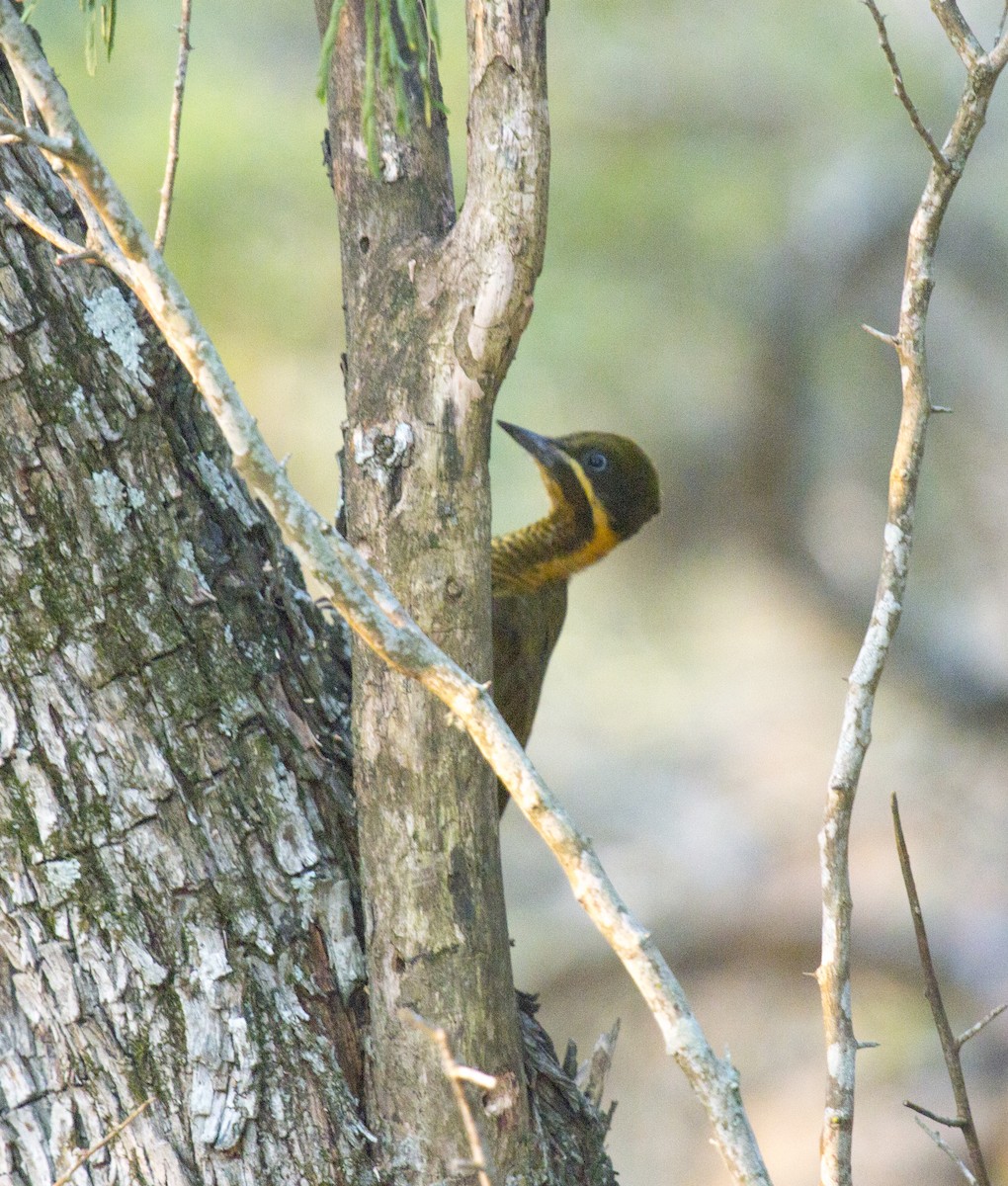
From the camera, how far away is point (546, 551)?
3.27 meters

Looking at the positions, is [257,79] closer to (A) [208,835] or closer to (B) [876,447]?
(B) [876,447]

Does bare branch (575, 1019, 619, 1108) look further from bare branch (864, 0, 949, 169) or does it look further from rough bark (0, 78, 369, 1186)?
bare branch (864, 0, 949, 169)

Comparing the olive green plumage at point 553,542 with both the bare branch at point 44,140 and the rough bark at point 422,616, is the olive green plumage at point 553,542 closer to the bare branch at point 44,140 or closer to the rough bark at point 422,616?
the rough bark at point 422,616

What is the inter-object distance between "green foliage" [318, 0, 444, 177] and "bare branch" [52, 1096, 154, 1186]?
1217mm

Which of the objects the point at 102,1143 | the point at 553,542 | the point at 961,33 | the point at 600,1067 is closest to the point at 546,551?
the point at 553,542

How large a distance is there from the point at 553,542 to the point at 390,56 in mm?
1881

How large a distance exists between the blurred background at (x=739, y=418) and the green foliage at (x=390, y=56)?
5.69 metres

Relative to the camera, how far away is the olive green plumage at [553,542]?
10.0 ft

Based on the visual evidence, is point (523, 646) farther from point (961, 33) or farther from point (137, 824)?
point (961, 33)

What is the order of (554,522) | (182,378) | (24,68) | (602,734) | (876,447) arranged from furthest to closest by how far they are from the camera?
(602,734) → (876,447) → (554,522) → (182,378) → (24,68)

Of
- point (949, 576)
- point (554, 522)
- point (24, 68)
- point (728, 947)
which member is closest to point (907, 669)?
point (949, 576)

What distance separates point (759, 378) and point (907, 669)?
206cm

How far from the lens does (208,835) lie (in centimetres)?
170

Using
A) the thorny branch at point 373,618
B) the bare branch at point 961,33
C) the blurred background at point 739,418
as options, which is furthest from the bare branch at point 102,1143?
the blurred background at point 739,418
